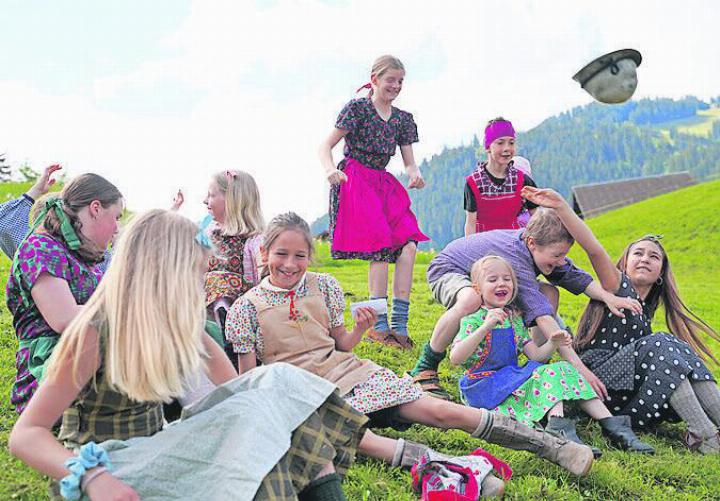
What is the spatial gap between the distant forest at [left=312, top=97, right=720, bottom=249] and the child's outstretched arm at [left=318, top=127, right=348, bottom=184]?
385ft

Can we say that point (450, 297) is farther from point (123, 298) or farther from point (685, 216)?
point (685, 216)

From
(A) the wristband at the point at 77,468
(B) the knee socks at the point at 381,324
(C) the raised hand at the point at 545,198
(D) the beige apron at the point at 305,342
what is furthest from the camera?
(B) the knee socks at the point at 381,324

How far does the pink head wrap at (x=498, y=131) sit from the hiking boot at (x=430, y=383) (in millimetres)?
2086

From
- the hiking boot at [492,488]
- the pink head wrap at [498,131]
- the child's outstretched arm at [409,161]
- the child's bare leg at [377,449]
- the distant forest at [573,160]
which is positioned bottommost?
the hiking boot at [492,488]

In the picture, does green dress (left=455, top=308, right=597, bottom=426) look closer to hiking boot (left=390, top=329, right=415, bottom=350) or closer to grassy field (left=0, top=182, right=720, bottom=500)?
grassy field (left=0, top=182, right=720, bottom=500)

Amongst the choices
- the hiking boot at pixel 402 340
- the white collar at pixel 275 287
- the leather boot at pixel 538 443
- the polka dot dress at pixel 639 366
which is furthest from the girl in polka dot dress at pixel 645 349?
the white collar at pixel 275 287

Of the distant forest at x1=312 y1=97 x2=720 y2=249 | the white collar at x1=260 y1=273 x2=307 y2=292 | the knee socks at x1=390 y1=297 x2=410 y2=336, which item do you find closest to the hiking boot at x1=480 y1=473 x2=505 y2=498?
the white collar at x1=260 y1=273 x2=307 y2=292

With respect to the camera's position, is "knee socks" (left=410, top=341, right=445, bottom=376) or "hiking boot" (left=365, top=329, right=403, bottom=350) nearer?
"knee socks" (left=410, top=341, right=445, bottom=376)

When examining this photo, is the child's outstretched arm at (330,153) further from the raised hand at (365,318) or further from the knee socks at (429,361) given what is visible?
the raised hand at (365,318)

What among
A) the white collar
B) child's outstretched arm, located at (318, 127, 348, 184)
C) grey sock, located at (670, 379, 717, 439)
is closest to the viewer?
the white collar

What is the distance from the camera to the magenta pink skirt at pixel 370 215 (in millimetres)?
→ 6078

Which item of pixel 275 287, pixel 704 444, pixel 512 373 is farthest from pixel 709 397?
pixel 275 287

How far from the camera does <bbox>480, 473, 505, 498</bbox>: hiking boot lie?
3.52m

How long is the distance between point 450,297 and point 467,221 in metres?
1.35
